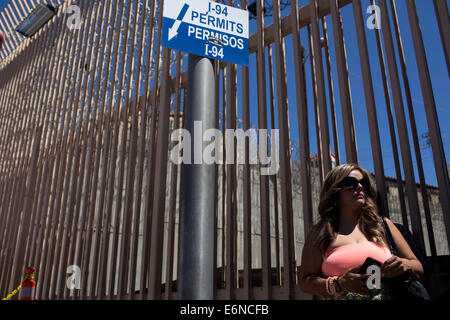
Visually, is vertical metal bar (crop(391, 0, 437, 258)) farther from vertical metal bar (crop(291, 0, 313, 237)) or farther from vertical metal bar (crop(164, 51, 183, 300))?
vertical metal bar (crop(164, 51, 183, 300))

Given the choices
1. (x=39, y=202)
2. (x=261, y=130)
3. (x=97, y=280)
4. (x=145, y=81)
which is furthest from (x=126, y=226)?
(x=39, y=202)

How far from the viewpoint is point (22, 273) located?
578 centimetres

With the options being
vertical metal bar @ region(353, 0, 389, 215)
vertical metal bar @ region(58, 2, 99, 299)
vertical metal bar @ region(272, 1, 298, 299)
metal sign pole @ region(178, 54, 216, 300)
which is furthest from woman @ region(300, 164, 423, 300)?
vertical metal bar @ region(58, 2, 99, 299)

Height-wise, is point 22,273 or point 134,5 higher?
point 134,5

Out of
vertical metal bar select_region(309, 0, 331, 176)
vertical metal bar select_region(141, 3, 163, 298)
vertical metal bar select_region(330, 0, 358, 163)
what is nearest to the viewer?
vertical metal bar select_region(330, 0, 358, 163)

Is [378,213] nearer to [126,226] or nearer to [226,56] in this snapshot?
[226,56]

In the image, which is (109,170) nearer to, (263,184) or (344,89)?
(263,184)

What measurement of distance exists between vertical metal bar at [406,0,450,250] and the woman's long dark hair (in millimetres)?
326

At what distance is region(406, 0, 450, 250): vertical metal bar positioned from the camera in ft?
6.45

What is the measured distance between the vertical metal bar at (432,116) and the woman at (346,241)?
0.33 metres

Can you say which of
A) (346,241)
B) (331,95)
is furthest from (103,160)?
(346,241)
